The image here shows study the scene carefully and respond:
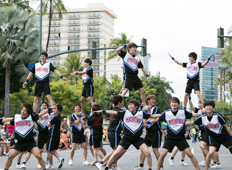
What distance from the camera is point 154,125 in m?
11.4

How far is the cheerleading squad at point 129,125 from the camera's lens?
32.3ft

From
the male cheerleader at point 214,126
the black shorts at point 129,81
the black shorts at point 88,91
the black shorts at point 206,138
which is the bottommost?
the black shorts at point 206,138

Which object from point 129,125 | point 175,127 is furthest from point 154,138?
point 129,125

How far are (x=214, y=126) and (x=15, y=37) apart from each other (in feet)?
76.1

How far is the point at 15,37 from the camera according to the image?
30.3m

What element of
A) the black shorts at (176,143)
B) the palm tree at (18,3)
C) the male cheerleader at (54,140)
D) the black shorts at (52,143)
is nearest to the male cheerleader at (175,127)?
the black shorts at (176,143)

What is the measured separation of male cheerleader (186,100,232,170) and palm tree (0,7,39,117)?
2210 centimetres

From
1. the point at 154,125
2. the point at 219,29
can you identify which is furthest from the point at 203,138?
the point at 219,29

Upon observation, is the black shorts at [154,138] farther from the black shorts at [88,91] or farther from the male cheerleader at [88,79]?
the black shorts at [88,91]

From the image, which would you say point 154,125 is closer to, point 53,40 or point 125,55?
point 125,55

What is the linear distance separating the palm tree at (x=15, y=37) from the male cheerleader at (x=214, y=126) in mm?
22095

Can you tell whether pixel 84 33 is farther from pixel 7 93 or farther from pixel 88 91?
pixel 88 91

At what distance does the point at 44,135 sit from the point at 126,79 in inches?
128

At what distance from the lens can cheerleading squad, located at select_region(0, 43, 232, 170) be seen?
985 cm
